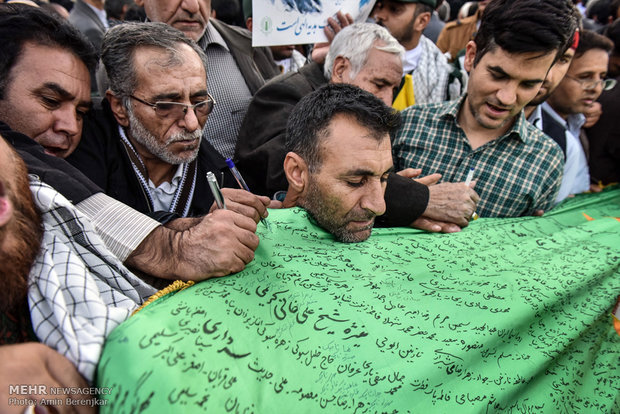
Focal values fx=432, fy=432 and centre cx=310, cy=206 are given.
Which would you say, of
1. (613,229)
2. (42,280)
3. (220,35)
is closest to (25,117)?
(42,280)

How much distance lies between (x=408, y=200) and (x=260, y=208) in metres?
0.92

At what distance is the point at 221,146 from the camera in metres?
2.97

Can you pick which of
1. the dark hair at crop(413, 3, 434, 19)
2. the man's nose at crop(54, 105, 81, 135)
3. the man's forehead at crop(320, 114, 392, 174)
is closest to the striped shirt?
the man's nose at crop(54, 105, 81, 135)

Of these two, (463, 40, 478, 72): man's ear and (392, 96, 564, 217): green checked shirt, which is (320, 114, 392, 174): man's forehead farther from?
(463, 40, 478, 72): man's ear

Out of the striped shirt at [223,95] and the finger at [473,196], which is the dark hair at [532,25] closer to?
the finger at [473,196]

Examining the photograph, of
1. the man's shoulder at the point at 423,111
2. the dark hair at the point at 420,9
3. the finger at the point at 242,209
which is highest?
the dark hair at the point at 420,9

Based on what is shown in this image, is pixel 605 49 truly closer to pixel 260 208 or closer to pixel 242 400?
pixel 260 208

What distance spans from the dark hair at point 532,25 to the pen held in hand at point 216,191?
6.42 ft

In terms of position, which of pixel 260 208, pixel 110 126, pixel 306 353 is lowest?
pixel 306 353

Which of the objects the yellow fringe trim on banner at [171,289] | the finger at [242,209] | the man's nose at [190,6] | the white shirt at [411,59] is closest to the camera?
the yellow fringe trim on banner at [171,289]

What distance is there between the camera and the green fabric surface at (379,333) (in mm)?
1186

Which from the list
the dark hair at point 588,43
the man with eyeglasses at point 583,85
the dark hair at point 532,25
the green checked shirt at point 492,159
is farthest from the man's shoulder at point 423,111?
the dark hair at point 588,43

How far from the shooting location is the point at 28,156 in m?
1.60

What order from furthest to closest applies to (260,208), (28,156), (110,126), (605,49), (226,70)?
1. (605,49)
2. (226,70)
3. (110,126)
4. (260,208)
5. (28,156)
